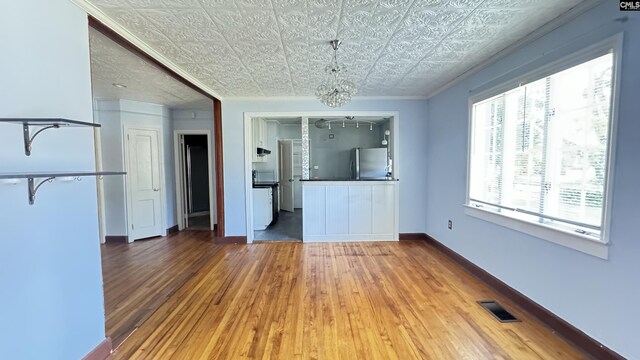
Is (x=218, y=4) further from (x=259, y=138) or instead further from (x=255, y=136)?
(x=259, y=138)

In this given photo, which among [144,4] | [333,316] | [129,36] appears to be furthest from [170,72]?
[333,316]

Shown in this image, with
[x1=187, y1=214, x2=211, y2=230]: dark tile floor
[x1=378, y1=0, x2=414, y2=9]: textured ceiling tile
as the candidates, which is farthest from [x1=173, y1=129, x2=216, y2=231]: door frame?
[x1=378, y1=0, x2=414, y2=9]: textured ceiling tile

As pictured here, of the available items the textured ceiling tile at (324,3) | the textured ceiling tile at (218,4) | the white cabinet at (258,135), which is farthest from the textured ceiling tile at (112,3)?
the white cabinet at (258,135)

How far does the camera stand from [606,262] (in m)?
1.74

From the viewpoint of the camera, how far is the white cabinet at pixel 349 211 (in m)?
4.60

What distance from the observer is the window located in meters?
1.81

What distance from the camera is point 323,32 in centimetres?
225

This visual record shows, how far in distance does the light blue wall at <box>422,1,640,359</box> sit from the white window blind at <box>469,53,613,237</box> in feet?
0.43

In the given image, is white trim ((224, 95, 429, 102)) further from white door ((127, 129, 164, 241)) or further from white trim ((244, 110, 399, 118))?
white door ((127, 129, 164, 241))

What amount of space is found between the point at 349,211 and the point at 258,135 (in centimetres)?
276

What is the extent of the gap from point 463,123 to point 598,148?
1754mm

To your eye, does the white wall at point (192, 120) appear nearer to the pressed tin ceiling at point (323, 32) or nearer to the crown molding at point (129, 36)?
the crown molding at point (129, 36)

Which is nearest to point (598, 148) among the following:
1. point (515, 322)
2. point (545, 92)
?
point (545, 92)

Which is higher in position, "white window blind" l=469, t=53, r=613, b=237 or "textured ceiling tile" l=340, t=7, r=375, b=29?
"textured ceiling tile" l=340, t=7, r=375, b=29
